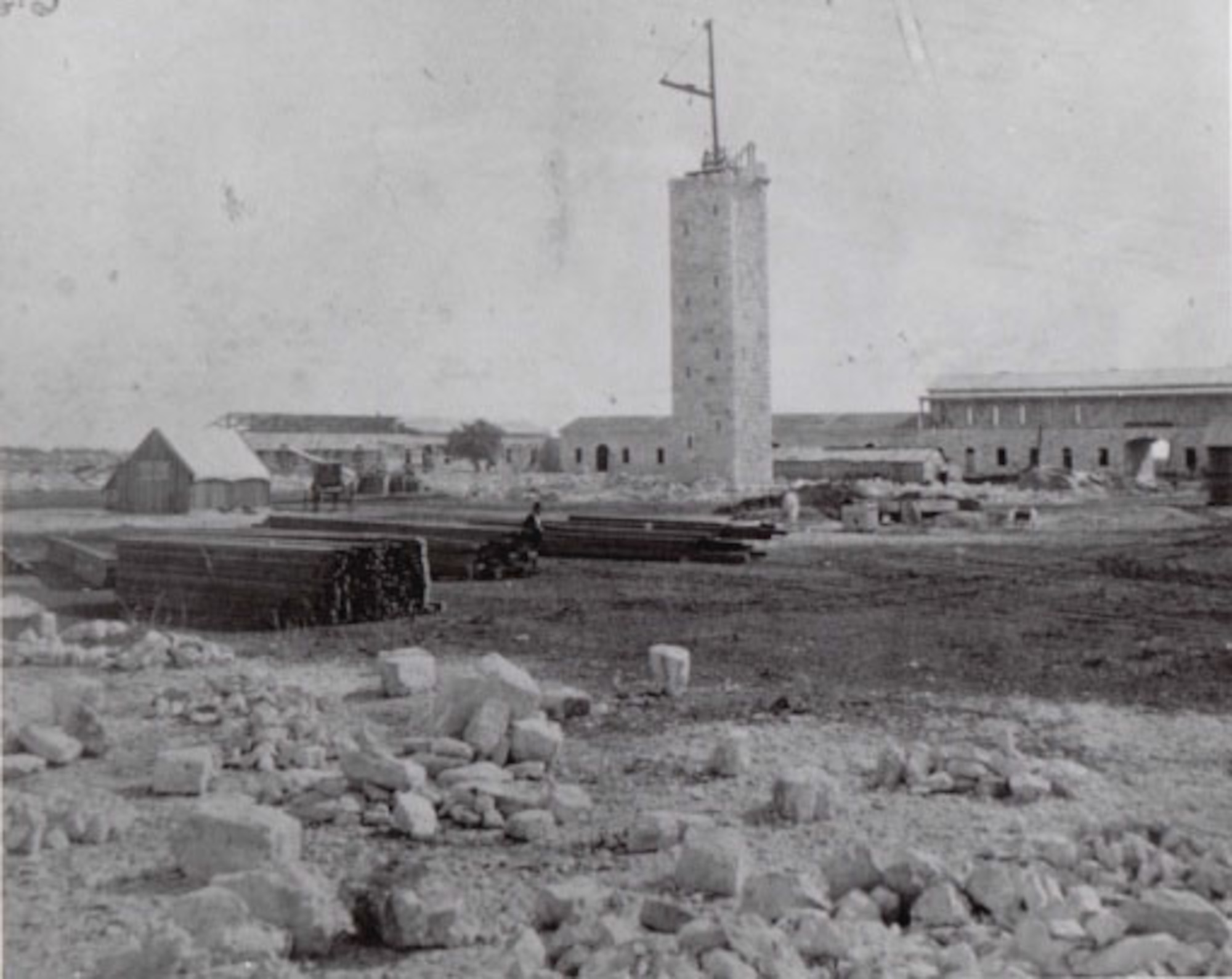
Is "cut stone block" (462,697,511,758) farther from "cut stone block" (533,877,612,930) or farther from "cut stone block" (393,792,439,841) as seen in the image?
"cut stone block" (533,877,612,930)

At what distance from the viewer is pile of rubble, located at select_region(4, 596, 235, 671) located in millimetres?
7789

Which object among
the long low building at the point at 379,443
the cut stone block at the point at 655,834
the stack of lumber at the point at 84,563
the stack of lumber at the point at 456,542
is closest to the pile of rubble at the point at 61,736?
the cut stone block at the point at 655,834

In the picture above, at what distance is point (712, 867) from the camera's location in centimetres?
454

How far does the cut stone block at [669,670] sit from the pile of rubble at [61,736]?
337 cm

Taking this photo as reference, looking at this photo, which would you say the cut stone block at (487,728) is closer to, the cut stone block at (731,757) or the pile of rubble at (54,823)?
the cut stone block at (731,757)

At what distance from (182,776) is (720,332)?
30.1 m

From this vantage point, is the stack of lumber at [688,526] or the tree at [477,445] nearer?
the stack of lumber at [688,526]

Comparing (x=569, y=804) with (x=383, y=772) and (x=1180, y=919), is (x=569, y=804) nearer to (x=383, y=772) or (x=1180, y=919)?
(x=383, y=772)

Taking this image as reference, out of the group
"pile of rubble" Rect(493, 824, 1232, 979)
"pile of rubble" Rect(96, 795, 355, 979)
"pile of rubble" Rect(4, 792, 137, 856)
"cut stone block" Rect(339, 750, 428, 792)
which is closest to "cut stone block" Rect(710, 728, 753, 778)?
"pile of rubble" Rect(493, 824, 1232, 979)

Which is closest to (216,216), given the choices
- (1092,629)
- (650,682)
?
(650,682)

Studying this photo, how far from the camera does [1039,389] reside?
49062 mm

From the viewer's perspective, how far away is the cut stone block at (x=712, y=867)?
14.8ft

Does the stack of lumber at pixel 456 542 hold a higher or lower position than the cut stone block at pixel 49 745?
higher

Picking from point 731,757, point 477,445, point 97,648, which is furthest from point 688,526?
point 477,445
